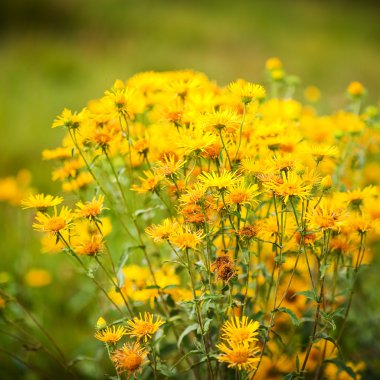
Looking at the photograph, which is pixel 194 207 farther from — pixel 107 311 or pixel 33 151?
pixel 33 151

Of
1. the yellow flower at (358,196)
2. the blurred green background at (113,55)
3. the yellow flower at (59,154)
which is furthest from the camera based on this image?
the blurred green background at (113,55)

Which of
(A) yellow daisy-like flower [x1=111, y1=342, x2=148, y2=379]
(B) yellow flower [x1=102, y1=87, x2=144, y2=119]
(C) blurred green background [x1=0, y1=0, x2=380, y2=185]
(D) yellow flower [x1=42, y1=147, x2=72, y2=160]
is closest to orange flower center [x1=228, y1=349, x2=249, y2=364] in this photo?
(A) yellow daisy-like flower [x1=111, y1=342, x2=148, y2=379]

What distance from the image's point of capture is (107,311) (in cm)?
220

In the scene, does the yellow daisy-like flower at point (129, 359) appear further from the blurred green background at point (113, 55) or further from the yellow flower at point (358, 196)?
the blurred green background at point (113, 55)

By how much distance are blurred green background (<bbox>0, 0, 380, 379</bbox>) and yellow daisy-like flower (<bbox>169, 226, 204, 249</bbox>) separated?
139 cm

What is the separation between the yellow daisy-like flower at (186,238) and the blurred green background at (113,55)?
4.55ft

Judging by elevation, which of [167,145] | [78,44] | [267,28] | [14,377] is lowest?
[14,377]

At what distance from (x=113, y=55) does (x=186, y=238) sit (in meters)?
7.04

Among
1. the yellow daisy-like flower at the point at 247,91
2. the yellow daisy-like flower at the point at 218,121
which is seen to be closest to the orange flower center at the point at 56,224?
the yellow daisy-like flower at the point at 218,121

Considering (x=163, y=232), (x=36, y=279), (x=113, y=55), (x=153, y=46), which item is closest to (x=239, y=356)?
(x=163, y=232)

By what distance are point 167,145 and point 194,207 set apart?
37 centimetres

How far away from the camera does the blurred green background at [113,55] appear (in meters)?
3.14

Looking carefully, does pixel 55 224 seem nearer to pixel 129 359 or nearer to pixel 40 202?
pixel 40 202

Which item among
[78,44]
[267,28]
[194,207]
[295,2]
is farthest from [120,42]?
[194,207]
